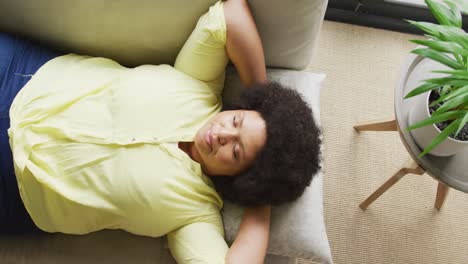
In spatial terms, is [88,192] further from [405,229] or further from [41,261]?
[405,229]

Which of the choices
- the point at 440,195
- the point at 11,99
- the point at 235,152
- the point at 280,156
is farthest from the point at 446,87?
the point at 11,99

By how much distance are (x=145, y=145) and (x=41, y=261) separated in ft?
1.42

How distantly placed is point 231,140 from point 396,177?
70 cm

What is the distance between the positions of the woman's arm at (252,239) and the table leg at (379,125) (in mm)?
634

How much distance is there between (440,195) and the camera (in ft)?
5.02

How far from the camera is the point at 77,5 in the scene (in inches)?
43.1

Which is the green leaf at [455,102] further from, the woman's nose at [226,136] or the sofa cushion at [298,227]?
the woman's nose at [226,136]

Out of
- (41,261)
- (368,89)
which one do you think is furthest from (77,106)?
(368,89)

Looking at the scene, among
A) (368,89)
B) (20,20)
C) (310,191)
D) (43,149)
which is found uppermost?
(20,20)

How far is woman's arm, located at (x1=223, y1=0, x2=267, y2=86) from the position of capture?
105cm

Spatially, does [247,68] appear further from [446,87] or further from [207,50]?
[446,87]

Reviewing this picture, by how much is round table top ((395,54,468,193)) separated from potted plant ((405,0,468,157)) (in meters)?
0.04

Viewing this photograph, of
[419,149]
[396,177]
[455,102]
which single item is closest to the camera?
[455,102]

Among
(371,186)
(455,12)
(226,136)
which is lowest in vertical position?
(371,186)
